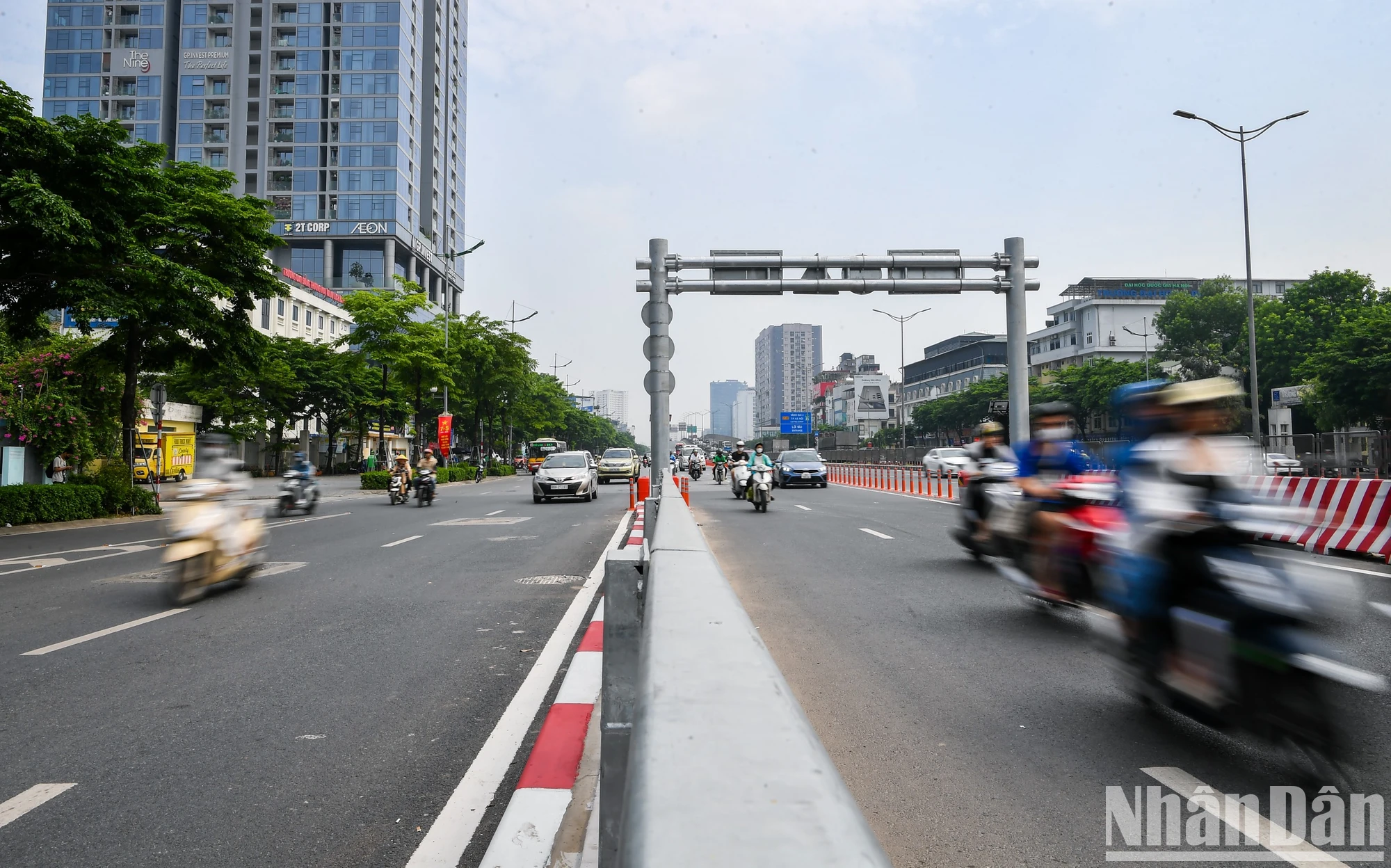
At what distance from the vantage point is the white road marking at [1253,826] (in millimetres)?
2719

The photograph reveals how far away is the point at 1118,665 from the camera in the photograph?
13.8 ft

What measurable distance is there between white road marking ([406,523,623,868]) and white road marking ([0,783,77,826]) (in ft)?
5.09

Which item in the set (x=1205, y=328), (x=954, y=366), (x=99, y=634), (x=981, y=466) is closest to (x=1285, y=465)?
(x=981, y=466)

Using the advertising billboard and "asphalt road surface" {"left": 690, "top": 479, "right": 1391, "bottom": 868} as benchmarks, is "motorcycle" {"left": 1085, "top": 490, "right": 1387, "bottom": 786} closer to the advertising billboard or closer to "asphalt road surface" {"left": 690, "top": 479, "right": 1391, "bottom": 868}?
"asphalt road surface" {"left": 690, "top": 479, "right": 1391, "bottom": 868}

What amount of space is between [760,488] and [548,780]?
15624mm

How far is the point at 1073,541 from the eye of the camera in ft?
19.7

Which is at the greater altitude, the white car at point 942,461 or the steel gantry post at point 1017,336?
the steel gantry post at point 1017,336

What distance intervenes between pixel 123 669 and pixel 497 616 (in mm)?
2616

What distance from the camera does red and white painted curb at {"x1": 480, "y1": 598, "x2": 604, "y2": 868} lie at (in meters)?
2.79

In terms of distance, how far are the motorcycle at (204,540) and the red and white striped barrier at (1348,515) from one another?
1129 cm

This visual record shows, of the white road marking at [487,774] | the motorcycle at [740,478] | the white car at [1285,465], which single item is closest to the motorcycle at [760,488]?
the motorcycle at [740,478]

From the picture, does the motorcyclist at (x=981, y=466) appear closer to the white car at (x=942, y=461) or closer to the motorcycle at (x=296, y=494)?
Answer: the motorcycle at (x=296, y=494)

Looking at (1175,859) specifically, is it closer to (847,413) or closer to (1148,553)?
(1148,553)

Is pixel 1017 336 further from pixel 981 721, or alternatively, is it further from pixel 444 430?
pixel 444 430
